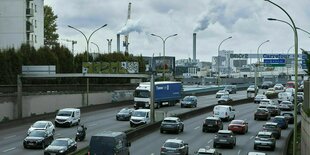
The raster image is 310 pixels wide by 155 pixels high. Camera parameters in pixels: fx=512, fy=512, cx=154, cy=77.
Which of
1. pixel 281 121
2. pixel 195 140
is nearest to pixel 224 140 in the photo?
pixel 195 140

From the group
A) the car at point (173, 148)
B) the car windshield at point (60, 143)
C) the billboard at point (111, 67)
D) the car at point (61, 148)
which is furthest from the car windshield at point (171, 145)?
the billboard at point (111, 67)

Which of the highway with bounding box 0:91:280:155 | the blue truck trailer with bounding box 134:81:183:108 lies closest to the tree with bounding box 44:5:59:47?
the blue truck trailer with bounding box 134:81:183:108

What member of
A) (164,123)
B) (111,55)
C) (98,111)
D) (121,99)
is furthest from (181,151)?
(111,55)

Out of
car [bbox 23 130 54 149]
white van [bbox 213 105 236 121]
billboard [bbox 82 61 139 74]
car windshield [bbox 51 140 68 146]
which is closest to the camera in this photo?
car windshield [bbox 51 140 68 146]

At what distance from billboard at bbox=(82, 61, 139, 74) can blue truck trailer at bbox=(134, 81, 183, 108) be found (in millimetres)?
2760

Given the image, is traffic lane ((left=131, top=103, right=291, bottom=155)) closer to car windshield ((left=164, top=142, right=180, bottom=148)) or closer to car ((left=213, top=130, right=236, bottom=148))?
car ((left=213, top=130, right=236, bottom=148))

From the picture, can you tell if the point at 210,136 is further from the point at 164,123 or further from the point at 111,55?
the point at 111,55

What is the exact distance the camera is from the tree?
11638cm

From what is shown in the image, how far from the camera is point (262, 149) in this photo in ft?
124

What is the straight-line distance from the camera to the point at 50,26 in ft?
385

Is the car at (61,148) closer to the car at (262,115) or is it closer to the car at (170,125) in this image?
the car at (170,125)

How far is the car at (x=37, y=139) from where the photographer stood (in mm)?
36481

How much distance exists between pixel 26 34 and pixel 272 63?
4457cm

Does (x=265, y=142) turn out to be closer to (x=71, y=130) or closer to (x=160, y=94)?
(x=71, y=130)
